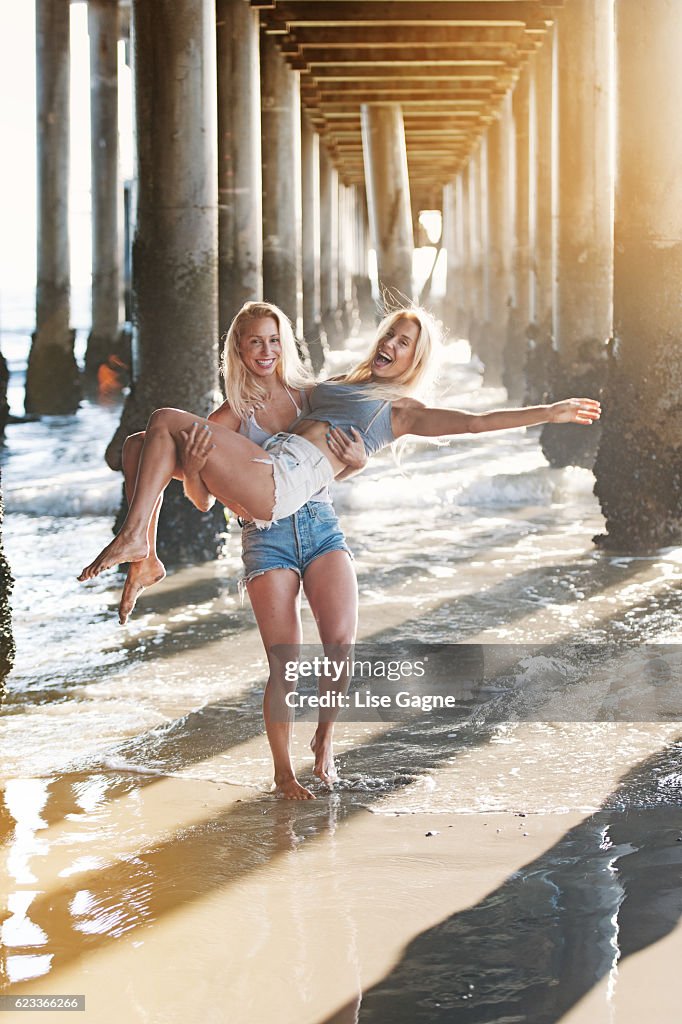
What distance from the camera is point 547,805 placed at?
12.9 ft

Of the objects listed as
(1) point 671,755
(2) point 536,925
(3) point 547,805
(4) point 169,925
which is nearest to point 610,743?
(1) point 671,755

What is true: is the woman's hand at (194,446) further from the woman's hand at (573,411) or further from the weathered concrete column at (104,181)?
the weathered concrete column at (104,181)

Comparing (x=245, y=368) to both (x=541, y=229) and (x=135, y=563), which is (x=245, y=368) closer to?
(x=135, y=563)

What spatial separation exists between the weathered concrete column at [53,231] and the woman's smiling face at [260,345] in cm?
1463

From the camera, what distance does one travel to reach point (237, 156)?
12930mm

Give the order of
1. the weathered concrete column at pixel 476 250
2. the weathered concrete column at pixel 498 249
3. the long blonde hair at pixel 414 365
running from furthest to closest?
1. the weathered concrete column at pixel 476 250
2. the weathered concrete column at pixel 498 249
3. the long blonde hair at pixel 414 365

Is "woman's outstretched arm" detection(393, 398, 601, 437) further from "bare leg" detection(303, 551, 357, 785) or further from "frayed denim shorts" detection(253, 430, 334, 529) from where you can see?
"bare leg" detection(303, 551, 357, 785)

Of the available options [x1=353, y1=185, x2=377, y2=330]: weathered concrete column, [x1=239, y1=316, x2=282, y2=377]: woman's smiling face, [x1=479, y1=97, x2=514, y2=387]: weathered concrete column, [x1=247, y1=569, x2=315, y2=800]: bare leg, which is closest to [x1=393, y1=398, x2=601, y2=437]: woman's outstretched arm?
[x1=239, y1=316, x2=282, y2=377]: woman's smiling face

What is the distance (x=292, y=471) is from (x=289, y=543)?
23 centimetres

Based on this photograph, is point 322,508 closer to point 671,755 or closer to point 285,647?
point 285,647

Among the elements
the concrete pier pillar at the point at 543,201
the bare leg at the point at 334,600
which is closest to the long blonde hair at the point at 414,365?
the bare leg at the point at 334,600

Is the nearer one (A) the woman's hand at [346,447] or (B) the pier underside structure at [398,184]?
(A) the woman's hand at [346,447]

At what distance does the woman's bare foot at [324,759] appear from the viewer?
13.5 ft

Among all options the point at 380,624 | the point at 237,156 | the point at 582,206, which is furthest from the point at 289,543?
the point at 237,156
